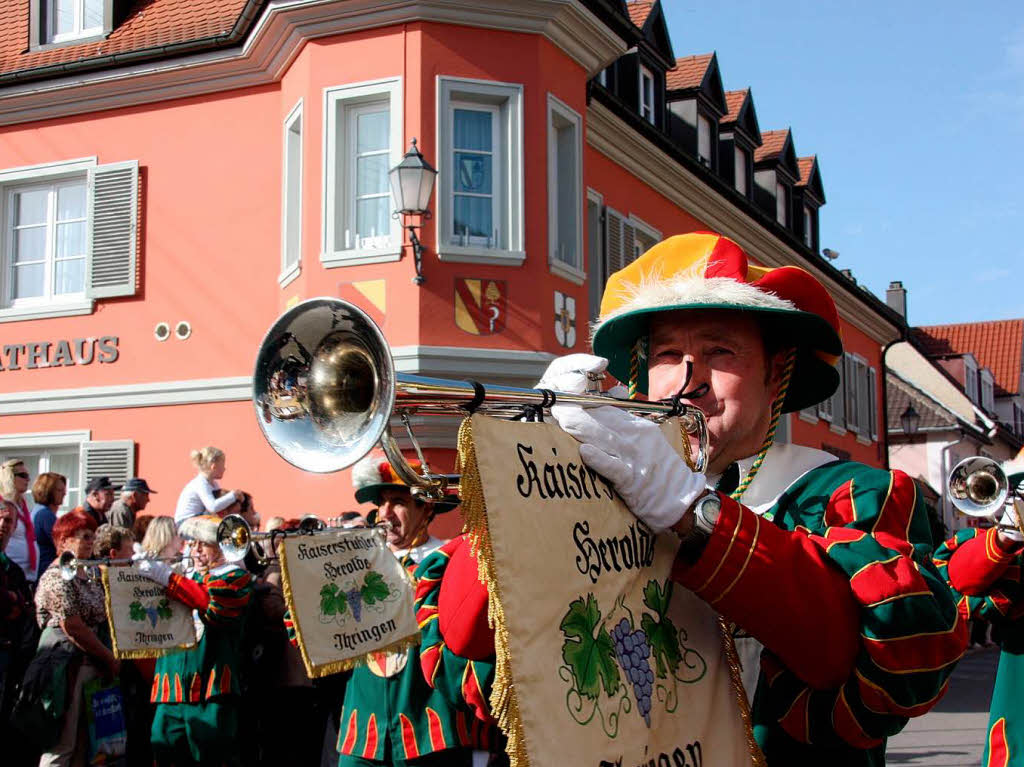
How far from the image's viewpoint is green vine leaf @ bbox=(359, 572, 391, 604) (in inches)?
247

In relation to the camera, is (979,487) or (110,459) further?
(110,459)

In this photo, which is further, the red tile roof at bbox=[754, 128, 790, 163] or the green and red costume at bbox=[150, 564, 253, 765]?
the red tile roof at bbox=[754, 128, 790, 163]

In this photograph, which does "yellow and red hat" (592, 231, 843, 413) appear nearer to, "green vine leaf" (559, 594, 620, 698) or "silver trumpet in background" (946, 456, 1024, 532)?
"green vine leaf" (559, 594, 620, 698)

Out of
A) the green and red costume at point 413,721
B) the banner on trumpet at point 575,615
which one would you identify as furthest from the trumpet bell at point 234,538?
the banner on trumpet at point 575,615

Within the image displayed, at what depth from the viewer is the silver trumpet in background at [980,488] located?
5769 millimetres

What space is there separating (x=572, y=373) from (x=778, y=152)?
25592 mm

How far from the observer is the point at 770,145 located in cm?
2781

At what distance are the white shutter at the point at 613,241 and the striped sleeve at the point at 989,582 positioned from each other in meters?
11.2

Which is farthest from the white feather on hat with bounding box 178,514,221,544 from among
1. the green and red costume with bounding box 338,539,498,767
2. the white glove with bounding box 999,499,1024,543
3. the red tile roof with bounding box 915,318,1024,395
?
the red tile roof with bounding box 915,318,1024,395

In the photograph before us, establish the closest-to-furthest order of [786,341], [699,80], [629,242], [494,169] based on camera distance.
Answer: [786,341] < [494,169] < [629,242] < [699,80]

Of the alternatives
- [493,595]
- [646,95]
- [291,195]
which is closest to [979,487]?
[493,595]

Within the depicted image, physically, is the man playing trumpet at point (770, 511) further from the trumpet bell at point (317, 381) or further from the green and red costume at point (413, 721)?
the green and red costume at point (413, 721)

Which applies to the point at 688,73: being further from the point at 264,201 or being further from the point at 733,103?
the point at 264,201

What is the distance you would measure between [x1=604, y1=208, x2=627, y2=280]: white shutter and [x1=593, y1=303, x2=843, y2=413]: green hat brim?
43.3ft
